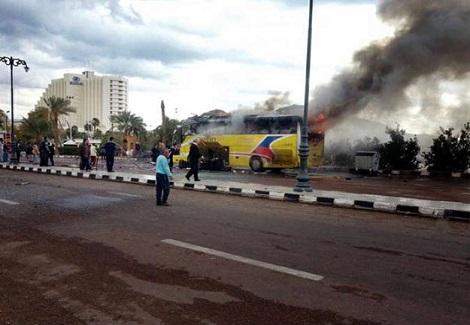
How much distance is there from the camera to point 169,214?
9297mm

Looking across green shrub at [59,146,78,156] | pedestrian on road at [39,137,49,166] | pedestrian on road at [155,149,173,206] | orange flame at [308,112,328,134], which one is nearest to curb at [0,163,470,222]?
pedestrian on road at [155,149,173,206]

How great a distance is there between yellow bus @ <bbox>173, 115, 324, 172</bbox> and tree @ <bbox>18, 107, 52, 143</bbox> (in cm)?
4193

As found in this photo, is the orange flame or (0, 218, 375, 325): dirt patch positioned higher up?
the orange flame

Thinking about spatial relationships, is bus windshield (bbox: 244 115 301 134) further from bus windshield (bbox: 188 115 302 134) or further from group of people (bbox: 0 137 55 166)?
group of people (bbox: 0 137 55 166)

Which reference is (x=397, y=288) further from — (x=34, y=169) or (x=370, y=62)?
(x=34, y=169)

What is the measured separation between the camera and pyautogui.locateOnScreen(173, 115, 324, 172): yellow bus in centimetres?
2358

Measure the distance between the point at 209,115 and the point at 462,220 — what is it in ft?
64.1

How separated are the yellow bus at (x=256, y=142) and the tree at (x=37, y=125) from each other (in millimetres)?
41927

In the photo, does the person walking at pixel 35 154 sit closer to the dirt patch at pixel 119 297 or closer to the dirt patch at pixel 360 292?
the dirt patch at pixel 119 297

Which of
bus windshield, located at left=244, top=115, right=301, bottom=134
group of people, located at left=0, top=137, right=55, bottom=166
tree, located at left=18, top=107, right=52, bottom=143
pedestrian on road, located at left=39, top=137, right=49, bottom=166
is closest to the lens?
bus windshield, located at left=244, top=115, right=301, bottom=134

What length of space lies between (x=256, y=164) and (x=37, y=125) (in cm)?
4647

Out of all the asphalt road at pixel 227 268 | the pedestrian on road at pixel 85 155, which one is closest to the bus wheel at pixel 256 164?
the pedestrian on road at pixel 85 155

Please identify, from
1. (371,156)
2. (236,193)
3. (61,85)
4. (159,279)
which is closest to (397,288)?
(159,279)

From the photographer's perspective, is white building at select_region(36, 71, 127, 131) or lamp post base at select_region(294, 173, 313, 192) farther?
white building at select_region(36, 71, 127, 131)
